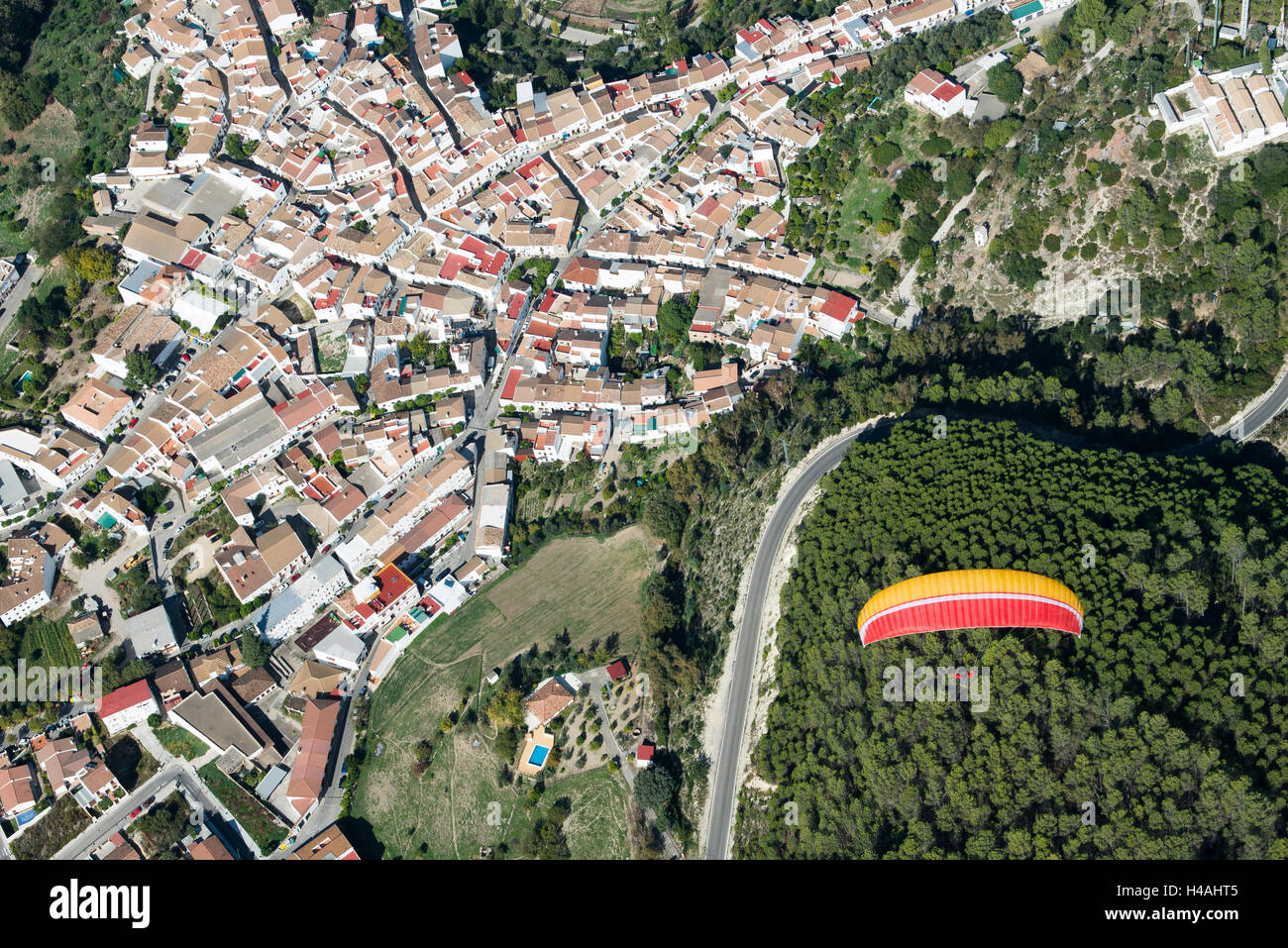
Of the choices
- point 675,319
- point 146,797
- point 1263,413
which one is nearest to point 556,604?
point 675,319

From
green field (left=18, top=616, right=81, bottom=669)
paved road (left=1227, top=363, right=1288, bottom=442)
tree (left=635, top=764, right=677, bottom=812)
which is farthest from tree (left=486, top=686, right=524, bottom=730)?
paved road (left=1227, top=363, right=1288, bottom=442)

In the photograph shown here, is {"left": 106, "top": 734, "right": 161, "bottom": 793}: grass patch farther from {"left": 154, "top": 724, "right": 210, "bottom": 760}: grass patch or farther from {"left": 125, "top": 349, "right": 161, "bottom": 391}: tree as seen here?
{"left": 125, "top": 349, "right": 161, "bottom": 391}: tree

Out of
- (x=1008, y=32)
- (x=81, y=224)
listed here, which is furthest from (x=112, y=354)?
(x=1008, y=32)

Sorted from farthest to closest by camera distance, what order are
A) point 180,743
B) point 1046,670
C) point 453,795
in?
point 180,743 → point 453,795 → point 1046,670

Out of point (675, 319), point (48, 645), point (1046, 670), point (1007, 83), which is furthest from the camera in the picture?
point (675, 319)

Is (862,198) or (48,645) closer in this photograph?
(48,645)

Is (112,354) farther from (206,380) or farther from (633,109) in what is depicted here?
(633,109)

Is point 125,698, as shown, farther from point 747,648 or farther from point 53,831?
point 747,648
